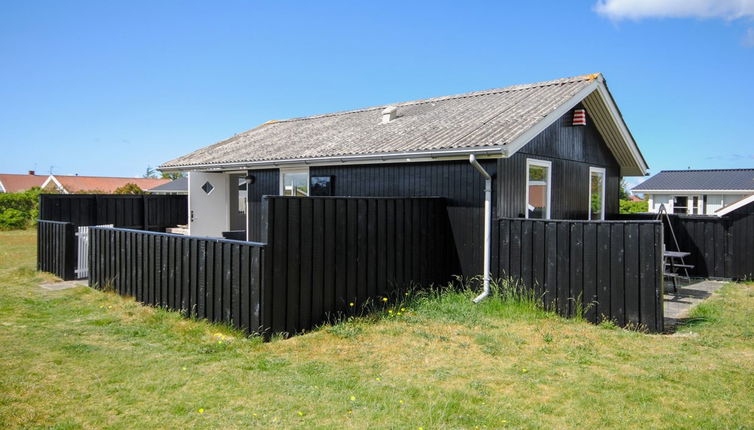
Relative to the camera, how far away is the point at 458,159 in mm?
7738

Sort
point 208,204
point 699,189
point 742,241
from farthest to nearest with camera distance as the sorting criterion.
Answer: point 699,189, point 208,204, point 742,241

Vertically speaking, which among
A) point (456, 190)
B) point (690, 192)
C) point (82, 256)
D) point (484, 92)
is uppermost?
point (484, 92)

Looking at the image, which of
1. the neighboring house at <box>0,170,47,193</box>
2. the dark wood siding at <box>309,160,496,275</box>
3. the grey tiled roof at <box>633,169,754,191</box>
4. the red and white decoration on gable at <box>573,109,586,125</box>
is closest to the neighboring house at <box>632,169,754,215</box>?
the grey tiled roof at <box>633,169,754,191</box>

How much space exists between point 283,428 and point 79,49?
14.0 m

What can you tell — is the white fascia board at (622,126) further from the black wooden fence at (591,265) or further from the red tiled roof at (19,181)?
the red tiled roof at (19,181)

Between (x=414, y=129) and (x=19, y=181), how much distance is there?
6143cm

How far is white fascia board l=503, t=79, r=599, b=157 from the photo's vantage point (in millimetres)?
7053

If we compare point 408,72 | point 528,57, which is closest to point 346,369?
point 528,57

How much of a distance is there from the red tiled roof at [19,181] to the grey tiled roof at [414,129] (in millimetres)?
51534

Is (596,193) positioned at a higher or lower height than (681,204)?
lower

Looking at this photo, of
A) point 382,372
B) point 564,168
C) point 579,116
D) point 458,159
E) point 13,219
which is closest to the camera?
point 382,372

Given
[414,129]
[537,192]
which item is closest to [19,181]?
[414,129]

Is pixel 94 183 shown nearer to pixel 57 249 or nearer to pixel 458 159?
pixel 57 249

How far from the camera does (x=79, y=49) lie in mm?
13203
